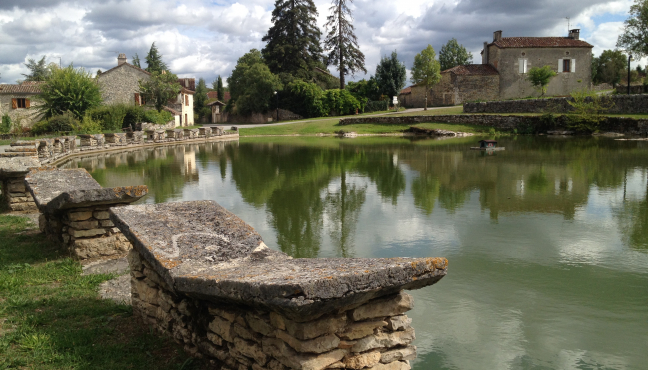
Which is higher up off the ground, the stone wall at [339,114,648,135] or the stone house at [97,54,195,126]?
the stone house at [97,54,195,126]

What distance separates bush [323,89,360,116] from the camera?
52781mm

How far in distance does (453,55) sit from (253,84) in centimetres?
3721

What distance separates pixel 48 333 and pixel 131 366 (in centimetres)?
99

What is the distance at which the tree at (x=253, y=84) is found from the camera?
170 feet

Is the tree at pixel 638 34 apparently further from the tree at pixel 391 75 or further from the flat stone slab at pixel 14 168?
the flat stone slab at pixel 14 168

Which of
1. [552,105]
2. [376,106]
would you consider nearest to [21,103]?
[376,106]

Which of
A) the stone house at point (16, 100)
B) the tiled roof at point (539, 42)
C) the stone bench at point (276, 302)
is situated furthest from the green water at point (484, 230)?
the tiled roof at point (539, 42)

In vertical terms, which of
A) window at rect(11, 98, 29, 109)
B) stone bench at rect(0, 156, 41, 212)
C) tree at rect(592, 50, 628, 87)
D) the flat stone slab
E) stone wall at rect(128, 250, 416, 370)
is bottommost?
stone wall at rect(128, 250, 416, 370)

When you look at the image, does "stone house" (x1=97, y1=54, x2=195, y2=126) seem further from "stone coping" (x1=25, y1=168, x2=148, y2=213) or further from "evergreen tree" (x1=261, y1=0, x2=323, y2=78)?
"stone coping" (x1=25, y1=168, x2=148, y2=213)

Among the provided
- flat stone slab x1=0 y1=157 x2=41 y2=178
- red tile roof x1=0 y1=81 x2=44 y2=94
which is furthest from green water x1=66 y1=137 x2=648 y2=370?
red tile roof x1=0 y1=81 x2=44 y2=94

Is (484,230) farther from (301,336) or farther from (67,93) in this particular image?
(67,93)

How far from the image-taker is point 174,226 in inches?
184

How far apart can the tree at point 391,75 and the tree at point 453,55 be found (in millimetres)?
22514

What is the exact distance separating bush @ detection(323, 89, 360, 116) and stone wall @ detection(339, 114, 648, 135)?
25.9 ft
